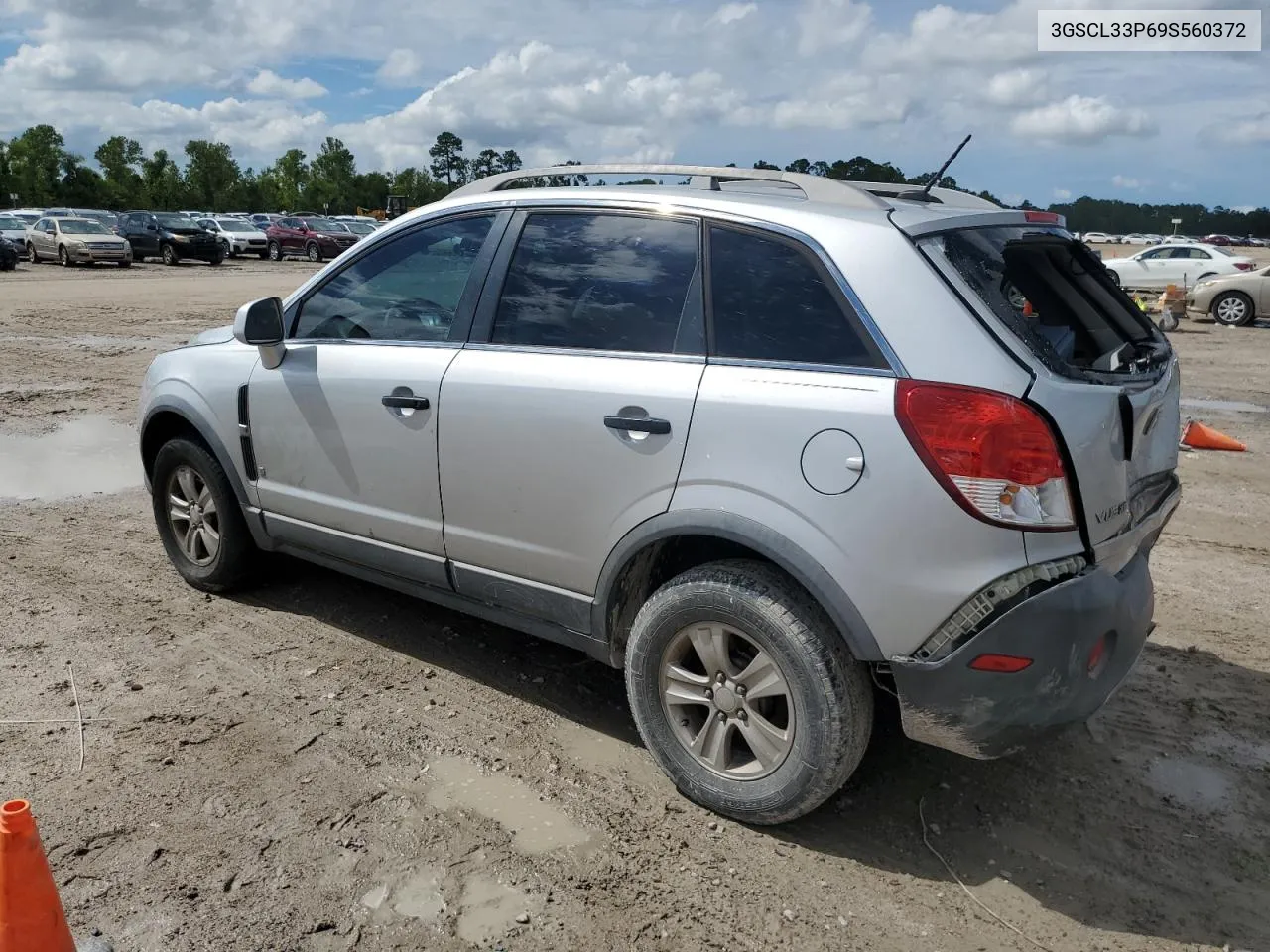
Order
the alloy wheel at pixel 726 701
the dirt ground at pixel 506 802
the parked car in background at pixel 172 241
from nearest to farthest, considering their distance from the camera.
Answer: the dirt ground at pixel 506 802 < the alloy wheel at pixel 726 701 < the parked car in background at pixel 172 241

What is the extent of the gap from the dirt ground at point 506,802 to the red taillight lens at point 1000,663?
2.30 feet

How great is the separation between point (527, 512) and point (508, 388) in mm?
429

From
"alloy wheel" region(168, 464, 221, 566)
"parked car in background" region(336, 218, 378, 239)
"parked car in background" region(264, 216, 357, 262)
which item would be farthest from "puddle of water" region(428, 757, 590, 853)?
"parked car in background" region(336, 218, 378, 239)

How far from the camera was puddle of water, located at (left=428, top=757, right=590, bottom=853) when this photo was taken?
310 cm

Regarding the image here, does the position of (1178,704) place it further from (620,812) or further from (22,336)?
(22,336)

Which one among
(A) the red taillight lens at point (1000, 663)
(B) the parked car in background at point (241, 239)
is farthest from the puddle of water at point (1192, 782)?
(B) the parked car in background at point (241, 239)

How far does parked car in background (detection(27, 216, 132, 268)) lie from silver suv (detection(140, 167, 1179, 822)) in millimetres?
33238

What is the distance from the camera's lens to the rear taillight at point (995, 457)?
261 cm

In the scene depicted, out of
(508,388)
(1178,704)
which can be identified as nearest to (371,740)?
(508,388)

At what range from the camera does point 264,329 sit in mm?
4215

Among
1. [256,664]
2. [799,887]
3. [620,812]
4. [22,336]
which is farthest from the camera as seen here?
Result: [22,336]

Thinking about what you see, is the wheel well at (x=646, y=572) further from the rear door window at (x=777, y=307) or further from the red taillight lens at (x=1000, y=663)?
the red taillight lens at (x=1000, y=663)

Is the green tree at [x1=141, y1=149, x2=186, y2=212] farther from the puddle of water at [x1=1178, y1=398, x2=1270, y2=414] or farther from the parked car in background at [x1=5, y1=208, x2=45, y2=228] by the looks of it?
the puddle of water at [x1=1178, y1=398, x2=1270, y2=414]

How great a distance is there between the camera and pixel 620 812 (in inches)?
127
